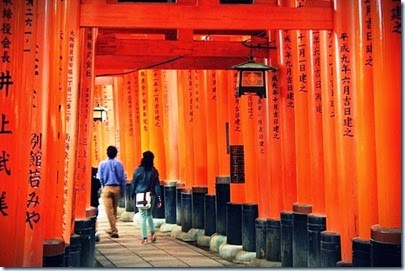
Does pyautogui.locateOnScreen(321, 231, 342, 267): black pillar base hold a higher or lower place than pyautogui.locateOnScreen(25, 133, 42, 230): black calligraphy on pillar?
lower

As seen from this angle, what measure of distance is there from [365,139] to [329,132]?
3.60 ft

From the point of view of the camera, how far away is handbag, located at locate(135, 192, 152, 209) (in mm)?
11494

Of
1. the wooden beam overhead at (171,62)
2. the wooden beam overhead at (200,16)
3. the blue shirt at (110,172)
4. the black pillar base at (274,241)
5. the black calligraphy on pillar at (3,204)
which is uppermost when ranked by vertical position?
the wooden beam overhead at (171,62)

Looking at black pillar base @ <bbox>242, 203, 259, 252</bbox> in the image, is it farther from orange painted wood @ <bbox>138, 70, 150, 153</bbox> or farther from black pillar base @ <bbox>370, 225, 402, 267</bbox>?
orange painted wood @ <bbox>138, 70, 150, 153</bbox>

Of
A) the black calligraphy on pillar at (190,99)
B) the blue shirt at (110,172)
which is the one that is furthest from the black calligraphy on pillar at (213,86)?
the blue shirt at (110,172)

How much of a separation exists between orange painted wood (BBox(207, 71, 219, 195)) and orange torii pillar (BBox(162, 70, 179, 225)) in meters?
2.18

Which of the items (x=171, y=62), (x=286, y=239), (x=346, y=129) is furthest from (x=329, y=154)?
(x=171, y=62)

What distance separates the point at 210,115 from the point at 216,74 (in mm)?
883

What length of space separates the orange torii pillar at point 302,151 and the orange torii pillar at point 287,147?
0.38 meters

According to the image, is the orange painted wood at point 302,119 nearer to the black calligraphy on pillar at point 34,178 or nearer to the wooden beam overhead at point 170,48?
the wooden beam overhead at point 170,48

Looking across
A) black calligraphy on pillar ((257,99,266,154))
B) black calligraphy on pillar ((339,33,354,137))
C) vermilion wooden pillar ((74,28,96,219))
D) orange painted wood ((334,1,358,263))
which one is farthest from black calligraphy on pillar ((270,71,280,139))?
vermilion wooden pillar ((74,28,96,219))

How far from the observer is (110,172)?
495 inches

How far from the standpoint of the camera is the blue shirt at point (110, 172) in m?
12.5

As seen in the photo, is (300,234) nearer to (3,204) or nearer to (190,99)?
(3,204)
